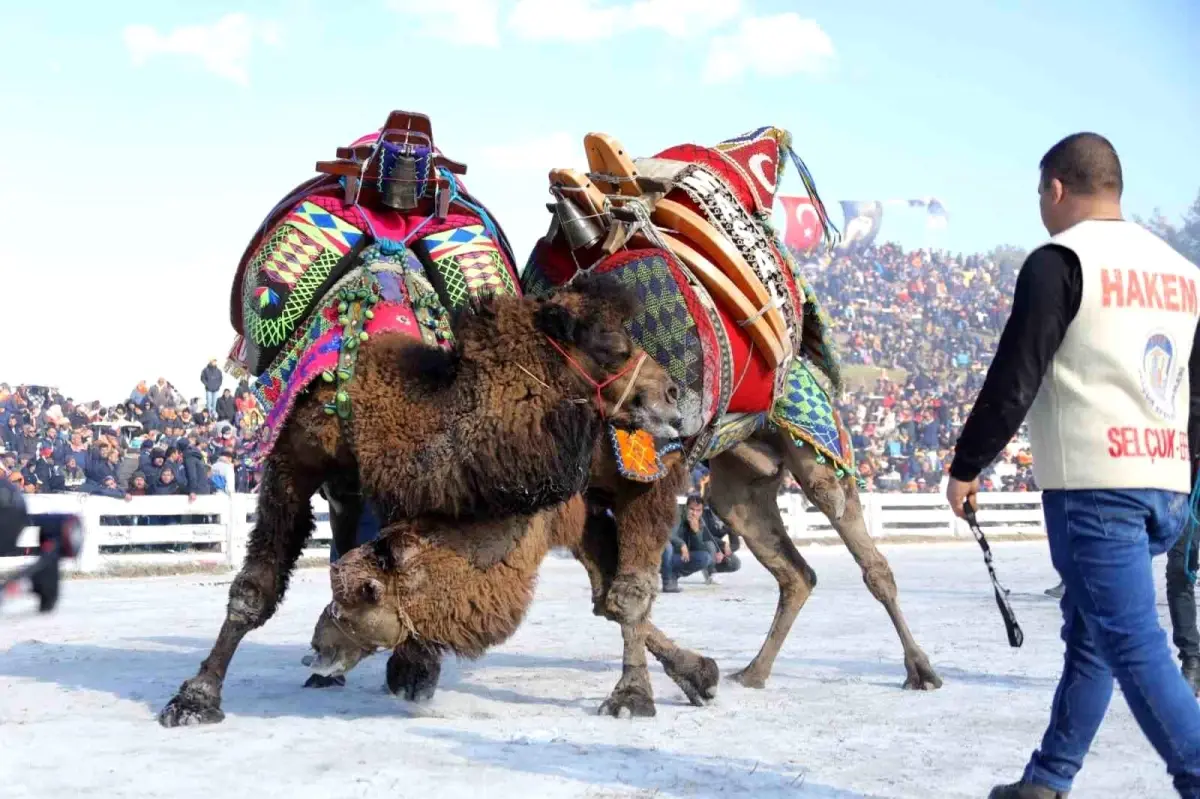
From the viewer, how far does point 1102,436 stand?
3885mm

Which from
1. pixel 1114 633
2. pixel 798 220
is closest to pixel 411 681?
pixel 1114 633

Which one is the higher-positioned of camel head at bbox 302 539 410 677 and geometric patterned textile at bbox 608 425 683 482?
geometric patterned textile at bbox 608 425 683 482

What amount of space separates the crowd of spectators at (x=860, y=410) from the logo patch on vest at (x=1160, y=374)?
412cm

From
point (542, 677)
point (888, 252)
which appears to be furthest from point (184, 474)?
point (888, 252)

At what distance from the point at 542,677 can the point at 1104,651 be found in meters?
4.06

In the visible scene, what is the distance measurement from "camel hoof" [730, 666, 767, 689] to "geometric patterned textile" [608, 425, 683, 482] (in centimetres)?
168

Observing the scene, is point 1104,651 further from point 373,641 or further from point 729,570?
point 729,570

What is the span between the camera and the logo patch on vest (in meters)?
3.91

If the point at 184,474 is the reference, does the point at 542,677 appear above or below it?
below

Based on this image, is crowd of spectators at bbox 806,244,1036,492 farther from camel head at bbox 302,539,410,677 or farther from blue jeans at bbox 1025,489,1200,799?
blue jeans at bbox 1025,489,1200,799

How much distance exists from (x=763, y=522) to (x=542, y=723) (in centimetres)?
302

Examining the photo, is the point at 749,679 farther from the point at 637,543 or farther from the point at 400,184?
the point at 400,184

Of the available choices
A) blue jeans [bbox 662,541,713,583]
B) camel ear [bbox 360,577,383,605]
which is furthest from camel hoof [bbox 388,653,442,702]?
blue jeans [bbox 662,541,713,583]

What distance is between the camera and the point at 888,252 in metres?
57.4
